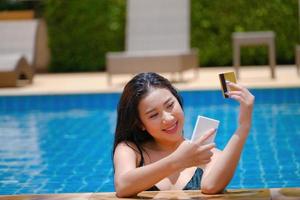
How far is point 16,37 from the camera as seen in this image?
40.0 feet

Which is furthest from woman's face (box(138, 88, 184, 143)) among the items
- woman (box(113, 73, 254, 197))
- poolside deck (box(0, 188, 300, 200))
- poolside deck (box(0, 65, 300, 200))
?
poolside deck (box(0, 65, 300, 200))

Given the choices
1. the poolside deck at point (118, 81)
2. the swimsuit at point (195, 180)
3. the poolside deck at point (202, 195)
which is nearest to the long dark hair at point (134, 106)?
the swimsuit at point (195, 180)

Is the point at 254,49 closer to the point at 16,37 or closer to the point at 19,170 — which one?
the point at 16,37

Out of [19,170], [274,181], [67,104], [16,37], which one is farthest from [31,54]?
[274,181]

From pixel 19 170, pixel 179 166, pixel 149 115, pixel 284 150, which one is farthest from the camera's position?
pixel 284 150

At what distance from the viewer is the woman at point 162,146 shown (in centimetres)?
240

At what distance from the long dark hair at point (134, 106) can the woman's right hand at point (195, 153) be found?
36 cm

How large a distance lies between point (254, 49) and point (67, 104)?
510 cm

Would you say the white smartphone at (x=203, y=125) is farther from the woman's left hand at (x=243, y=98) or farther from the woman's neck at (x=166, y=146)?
the woman's neck at (x=166, y=146)

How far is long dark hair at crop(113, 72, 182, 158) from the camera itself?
267 centimetres

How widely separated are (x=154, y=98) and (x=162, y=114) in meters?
0.07

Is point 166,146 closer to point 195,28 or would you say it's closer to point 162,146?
point 162,146

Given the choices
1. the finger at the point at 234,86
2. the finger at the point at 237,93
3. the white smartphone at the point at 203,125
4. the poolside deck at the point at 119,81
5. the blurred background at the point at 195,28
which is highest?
the finger at the point at 234,86

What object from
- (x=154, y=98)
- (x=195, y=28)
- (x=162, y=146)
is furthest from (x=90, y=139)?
(x=195, y=28)
